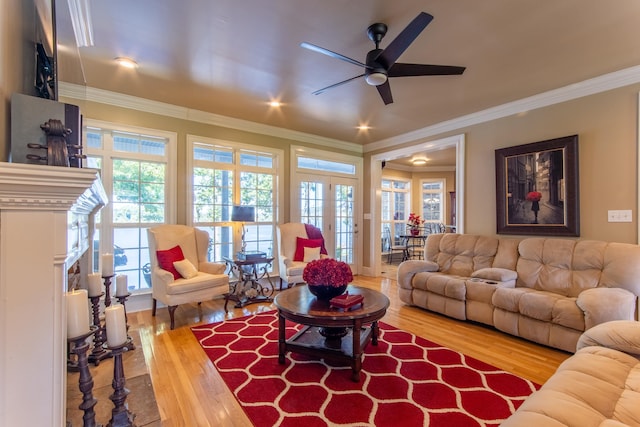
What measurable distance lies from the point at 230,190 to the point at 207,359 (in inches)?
101

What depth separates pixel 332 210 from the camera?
5.69 m

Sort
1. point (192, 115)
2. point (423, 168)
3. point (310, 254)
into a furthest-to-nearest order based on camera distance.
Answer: point (423, 168)
point (310, 254)
point (192, 115)

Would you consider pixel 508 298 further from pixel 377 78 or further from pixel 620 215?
pixel 377 78

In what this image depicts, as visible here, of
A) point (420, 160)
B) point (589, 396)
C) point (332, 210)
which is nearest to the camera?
point (589, 396)

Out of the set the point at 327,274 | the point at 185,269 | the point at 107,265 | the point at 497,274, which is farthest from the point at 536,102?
the point at 107,265

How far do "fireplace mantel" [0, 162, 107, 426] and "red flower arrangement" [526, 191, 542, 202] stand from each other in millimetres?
4261

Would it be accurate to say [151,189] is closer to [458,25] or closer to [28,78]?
[28,78]

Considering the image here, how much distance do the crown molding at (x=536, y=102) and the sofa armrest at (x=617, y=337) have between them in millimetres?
2632

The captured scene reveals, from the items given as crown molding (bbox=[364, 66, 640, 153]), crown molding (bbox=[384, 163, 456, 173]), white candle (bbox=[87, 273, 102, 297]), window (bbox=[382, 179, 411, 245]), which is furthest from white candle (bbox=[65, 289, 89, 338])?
crown molding (bbox=[384, 163, 456, 173])

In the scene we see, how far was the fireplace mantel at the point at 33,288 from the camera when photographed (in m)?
0.90

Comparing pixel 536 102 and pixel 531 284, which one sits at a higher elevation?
pixel 536 102

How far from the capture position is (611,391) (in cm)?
127

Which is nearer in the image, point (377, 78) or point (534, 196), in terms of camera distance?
point (377, 78)

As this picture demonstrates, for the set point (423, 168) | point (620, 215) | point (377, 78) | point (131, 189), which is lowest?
point (620, 215)
